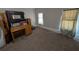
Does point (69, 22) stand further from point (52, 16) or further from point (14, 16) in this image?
point (14, 16)

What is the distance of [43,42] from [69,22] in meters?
0.49

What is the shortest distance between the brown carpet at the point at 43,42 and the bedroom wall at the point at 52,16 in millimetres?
96

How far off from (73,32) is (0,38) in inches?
42.2

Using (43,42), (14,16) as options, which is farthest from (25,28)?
(43,42)

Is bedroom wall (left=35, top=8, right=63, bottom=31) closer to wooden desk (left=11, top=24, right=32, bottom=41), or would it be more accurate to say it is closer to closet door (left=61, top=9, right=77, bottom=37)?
closet door (left=61, top=9, right=77, bottom=37)

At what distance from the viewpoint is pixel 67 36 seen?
2.25 meters

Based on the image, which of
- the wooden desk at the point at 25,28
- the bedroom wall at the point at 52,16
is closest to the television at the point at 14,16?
the wooden desk at the point at 25,28

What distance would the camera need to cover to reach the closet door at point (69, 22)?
2.22 metres

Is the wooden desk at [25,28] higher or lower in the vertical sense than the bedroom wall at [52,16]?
lower

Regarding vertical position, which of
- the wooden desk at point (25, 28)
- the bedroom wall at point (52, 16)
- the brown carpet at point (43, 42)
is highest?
the bedroom wall at point (52, 16)

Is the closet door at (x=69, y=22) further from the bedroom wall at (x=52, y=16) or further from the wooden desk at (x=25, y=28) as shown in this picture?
the wooden desk at (x=25, y=28)
